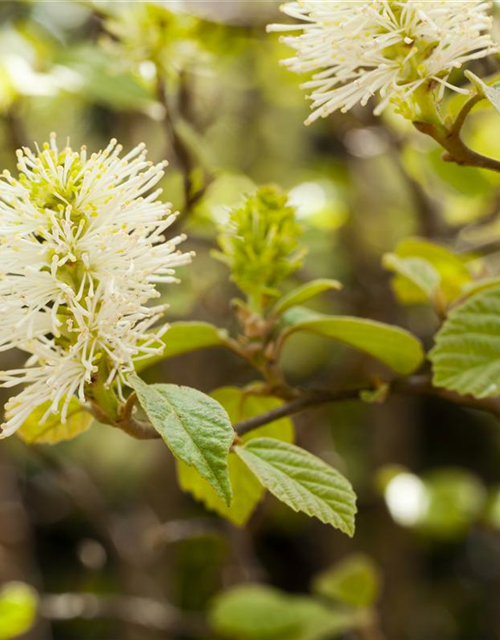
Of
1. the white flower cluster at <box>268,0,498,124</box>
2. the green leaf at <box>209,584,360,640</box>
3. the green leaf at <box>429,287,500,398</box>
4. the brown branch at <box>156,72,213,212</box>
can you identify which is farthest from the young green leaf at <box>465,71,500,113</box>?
the green leaf at <box>209,584,360,640</box>

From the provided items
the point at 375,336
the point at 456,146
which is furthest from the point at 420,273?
the point at 456,146

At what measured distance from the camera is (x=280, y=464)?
1.63 ft

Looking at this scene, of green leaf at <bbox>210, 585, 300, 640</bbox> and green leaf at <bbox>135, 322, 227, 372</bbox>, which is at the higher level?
green leaf at <bbox>135, 322, 227, 372</bbox>

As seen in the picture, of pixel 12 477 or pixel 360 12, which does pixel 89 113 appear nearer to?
pixel 12 477

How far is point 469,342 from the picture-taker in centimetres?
58

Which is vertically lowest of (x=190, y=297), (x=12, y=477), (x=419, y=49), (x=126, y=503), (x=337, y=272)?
(x=126, y=503)

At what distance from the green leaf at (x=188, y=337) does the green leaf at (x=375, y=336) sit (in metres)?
0.05

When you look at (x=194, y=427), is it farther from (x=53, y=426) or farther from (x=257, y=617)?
(x=257, y=617)

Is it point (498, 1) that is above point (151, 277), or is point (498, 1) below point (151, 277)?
above

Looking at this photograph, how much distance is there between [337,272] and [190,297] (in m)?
0.96

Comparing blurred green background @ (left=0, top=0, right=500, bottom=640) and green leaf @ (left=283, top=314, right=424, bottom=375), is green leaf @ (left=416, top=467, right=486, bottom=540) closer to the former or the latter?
blurred green background @ (left=0, top=0, right=500, bottom=640)

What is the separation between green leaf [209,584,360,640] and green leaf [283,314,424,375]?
1.77 feet

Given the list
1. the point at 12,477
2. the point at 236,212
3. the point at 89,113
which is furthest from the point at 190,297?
the point at 12,477

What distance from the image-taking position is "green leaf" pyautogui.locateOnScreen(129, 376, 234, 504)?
43 cm
